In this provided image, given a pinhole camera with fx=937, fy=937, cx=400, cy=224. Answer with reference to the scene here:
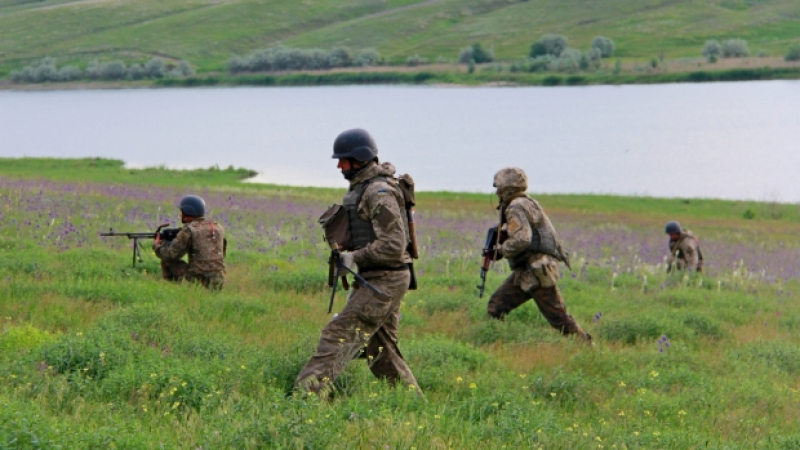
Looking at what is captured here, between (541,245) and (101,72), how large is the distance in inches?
6199

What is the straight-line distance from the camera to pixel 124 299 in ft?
39.3

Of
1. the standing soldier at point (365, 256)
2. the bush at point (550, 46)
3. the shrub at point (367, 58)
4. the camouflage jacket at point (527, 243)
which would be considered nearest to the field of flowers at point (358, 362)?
the standing soldier at point (365, 256)

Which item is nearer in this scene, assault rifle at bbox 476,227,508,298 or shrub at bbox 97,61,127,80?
assault rifle at bbox 476,227,508,298

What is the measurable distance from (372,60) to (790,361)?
506 feet

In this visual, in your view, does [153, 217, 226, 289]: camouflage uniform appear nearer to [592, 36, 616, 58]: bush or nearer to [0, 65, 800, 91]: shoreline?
[0, 65, 800, 91]: shoreline

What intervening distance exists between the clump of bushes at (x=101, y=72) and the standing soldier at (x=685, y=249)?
145 metres

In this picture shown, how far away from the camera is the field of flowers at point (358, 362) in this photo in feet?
22.7

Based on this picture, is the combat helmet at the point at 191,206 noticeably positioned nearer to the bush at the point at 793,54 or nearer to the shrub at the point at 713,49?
the bush at the point at 793,54

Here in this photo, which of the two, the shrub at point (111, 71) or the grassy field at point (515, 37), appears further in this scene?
the grassy field at point (515, 37)

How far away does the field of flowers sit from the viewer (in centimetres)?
693

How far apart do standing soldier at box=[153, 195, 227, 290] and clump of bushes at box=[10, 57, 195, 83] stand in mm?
147781

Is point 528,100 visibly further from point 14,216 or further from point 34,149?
point 14,216

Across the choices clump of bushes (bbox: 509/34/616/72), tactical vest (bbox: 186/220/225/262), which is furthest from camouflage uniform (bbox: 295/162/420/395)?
clump of bushes (bbox: 509/34/616/72)

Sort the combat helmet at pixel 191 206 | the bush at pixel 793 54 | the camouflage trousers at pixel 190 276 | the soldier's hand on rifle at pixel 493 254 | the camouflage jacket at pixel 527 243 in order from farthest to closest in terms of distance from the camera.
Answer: the bush at pixel 793 54, the camouflage trousers at pixel 190 276, the combat helmet at pixel 191 206, the soldier's hand on rifle at pixel 493 254, the camouflage jacket at pixel 527 243
